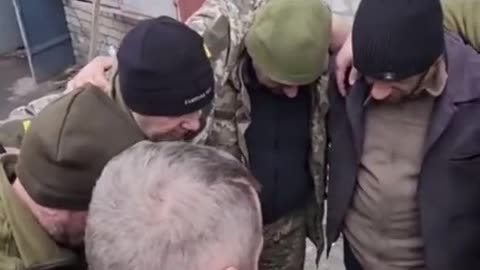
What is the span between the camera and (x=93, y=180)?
6.39 feet

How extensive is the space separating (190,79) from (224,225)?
0.84 meters

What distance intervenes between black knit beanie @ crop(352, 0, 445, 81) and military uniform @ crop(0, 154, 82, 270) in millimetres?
1029

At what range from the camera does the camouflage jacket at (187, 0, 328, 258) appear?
278 centimetres

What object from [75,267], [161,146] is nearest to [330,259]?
Result: [75,267]

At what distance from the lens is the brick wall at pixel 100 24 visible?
21.8 feet

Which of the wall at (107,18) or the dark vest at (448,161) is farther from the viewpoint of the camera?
the wall at (107,18)

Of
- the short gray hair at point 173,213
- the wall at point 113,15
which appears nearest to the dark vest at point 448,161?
the short gray hair at point 173,213

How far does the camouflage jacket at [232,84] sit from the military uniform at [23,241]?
35.5 inches

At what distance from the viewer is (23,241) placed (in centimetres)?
192

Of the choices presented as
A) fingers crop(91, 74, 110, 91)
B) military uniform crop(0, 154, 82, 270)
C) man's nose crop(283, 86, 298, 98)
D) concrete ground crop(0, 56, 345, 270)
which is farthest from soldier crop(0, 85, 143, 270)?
concrete ground crop(0, 56, 345, 270)

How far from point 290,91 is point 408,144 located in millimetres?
410

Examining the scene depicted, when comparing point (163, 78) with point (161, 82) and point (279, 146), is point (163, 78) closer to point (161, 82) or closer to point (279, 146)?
point (161, 82)

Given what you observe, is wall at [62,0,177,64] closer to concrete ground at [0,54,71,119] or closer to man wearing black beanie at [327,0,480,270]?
concrete ground at [0,54,71,119]

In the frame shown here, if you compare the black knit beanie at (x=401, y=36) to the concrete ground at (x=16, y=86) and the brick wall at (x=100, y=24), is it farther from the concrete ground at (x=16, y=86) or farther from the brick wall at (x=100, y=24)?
the concrete ground at (x=16, y=86)
